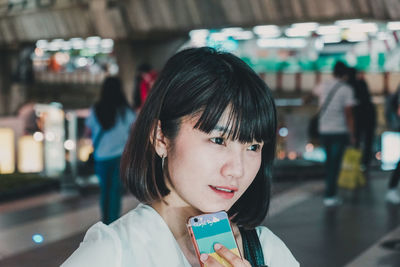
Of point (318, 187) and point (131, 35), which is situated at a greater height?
point (131, 35)

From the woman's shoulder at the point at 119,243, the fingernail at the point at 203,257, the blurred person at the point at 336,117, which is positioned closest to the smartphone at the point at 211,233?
the fingernail at the point at 203,257

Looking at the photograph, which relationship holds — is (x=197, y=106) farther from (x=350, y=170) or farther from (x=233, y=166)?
(x=350, y=170)

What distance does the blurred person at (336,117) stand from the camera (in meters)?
7.69

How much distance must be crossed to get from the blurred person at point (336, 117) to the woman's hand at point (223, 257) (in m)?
6.47

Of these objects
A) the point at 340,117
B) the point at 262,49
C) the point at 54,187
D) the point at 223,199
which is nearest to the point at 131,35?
the point at 262,49

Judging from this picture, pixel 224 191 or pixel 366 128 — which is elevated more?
pixel 224 191

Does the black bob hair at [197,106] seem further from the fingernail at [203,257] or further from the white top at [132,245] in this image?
the fingernail at [203,257]

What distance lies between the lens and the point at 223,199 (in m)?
1.48

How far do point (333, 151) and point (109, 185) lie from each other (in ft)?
9.92

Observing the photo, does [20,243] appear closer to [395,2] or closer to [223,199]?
[223,199]

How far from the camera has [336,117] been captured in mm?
7723

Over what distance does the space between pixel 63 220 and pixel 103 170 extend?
139cm

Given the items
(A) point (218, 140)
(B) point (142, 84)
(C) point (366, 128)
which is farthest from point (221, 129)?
(C) point (366, 128)

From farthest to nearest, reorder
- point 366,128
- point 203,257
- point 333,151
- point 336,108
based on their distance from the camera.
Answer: point 366,128 → point 333,151 → point 336,108 → point 203,257
